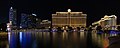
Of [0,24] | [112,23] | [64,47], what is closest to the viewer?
[64,47]

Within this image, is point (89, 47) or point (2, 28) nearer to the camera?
point (89, 47)

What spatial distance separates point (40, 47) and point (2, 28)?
91159mm

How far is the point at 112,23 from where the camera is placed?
197625mm

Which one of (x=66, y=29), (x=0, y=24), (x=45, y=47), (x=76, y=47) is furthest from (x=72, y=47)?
(x=66, y=29)

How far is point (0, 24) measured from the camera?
450 feet

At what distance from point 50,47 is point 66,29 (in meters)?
150

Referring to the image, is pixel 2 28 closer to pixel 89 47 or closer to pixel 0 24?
pixel 0 24

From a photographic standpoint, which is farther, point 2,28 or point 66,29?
point 66,29

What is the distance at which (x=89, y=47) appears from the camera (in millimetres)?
50094

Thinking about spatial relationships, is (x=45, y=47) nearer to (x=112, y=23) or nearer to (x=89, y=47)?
(x=89, y=47)

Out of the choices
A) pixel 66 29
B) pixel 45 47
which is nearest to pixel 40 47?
pixel 45 47

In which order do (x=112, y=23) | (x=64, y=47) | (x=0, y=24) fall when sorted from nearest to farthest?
(x=64, y=47)
(x=0, y=24)
(x=112, y=23)

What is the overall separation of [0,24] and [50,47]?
89827 millimetres

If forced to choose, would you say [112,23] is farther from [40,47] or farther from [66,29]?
[40,47]
